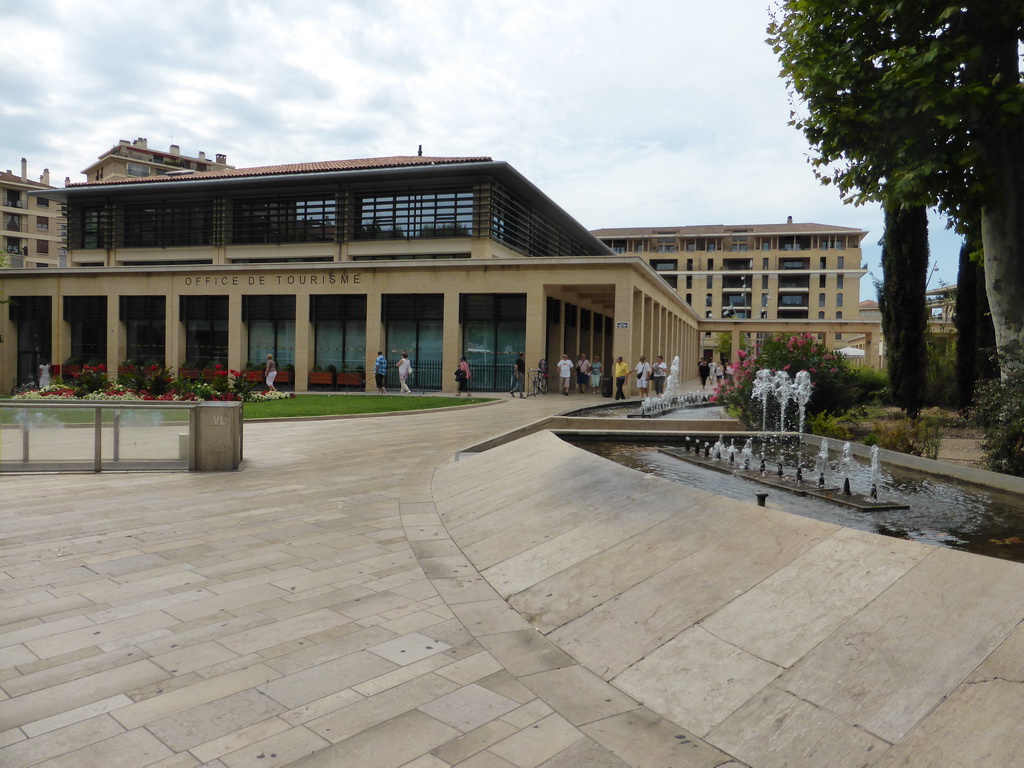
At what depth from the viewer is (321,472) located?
10289mm

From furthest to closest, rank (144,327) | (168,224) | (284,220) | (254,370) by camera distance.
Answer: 1. (168,224)
2. (284,220)
3. (144,327)
4. (254,370)

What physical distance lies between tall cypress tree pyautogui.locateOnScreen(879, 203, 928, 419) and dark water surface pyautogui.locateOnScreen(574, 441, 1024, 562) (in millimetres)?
13786

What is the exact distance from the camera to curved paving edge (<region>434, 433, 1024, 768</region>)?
304 centimetres

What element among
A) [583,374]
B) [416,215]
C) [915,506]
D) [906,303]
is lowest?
[915,506]

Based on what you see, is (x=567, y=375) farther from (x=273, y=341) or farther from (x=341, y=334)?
(x=273, y=341)

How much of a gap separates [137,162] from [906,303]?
86.0 metres

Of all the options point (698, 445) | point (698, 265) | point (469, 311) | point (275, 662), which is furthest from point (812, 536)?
point (698, 265)

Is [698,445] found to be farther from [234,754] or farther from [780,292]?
[780,292]

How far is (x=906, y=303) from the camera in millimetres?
21844

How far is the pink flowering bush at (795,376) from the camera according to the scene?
45.8ft

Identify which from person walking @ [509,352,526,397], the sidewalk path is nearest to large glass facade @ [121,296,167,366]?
person walking @ [509,352,526,397]

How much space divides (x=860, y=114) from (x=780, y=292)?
99.8m

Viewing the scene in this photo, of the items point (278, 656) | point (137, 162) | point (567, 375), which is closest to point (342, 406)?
point (567, 375)

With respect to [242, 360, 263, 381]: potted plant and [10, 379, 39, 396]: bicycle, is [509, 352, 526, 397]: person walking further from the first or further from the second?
[10, 379, 39, 396]: bicycle
